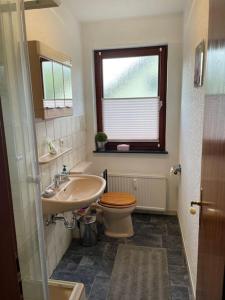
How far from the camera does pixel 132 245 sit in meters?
2.47

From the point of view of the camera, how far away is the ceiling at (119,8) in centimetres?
229

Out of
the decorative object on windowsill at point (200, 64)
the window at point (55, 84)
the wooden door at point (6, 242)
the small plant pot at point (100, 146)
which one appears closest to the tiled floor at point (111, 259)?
the small plant pot at point (100, 146)

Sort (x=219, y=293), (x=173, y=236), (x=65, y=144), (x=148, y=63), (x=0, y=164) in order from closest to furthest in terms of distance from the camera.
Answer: (x=0, y=164)
(x=219, y=293)
(x=65, y=144)
(x=173, y=236)
(x=148, y=63)

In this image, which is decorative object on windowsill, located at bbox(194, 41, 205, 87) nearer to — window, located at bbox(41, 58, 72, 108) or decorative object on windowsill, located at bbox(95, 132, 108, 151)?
window, located at bbox(41, 58, 72, 108)

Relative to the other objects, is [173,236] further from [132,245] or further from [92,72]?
[92,72]

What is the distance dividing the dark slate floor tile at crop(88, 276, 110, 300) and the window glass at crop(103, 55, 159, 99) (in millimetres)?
2034

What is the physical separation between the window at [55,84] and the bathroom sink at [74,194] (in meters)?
0.70

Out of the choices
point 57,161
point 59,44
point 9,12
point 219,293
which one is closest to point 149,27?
point 59,44

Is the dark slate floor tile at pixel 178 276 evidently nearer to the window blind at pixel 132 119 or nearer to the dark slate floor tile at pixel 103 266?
the dark slate floor tile at pixel 103 266

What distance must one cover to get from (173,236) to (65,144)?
1.56 meters

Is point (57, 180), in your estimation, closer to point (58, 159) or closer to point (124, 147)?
point (58, 159)

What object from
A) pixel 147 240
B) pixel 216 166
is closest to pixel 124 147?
pixel 147 240

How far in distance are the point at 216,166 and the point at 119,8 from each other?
2.19m

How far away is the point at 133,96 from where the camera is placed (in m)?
2.92
